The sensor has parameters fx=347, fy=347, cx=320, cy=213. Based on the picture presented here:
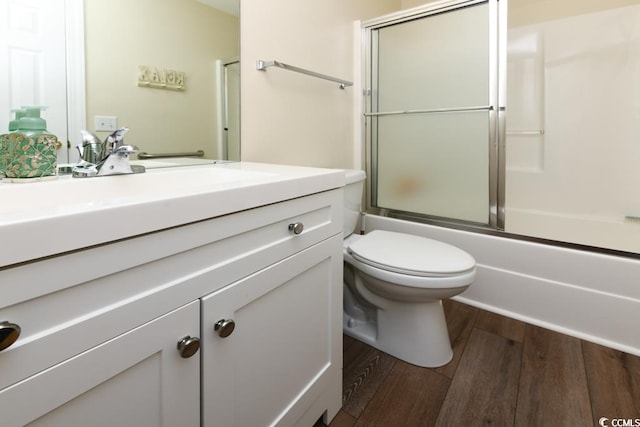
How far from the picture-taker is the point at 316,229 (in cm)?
94

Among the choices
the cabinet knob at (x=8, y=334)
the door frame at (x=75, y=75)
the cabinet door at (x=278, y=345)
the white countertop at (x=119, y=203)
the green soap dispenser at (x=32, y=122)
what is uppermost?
the door frame at (x=75, y=75)

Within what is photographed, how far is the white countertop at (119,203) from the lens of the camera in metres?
0.40

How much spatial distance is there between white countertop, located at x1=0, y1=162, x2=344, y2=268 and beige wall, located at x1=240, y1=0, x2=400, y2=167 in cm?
43

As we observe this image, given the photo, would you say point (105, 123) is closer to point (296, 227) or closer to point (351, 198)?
point (296, 227)

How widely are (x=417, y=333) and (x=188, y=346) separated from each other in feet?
3.40

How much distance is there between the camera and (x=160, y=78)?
1.11 metres

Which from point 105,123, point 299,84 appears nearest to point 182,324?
point 105,123

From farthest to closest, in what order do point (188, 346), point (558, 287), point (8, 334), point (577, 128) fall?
point (577, 128) < point (558, 287) < point (188, 346) < point (8, 334)

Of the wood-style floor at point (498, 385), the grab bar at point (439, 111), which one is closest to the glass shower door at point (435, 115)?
the grab bar at point (439, 111)

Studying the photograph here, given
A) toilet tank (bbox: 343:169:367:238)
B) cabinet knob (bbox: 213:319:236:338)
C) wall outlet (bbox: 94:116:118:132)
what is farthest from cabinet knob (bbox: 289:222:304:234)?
toilet tank (bbox: 343:169:367:238)

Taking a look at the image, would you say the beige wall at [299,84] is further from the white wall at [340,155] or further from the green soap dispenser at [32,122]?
the green soap dispenser at [32,122]

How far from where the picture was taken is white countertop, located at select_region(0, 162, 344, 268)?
403 millimetres

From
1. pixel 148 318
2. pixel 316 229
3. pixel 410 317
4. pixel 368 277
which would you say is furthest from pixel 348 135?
pixel 148 318

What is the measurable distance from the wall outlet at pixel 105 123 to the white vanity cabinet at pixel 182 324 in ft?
1.95
